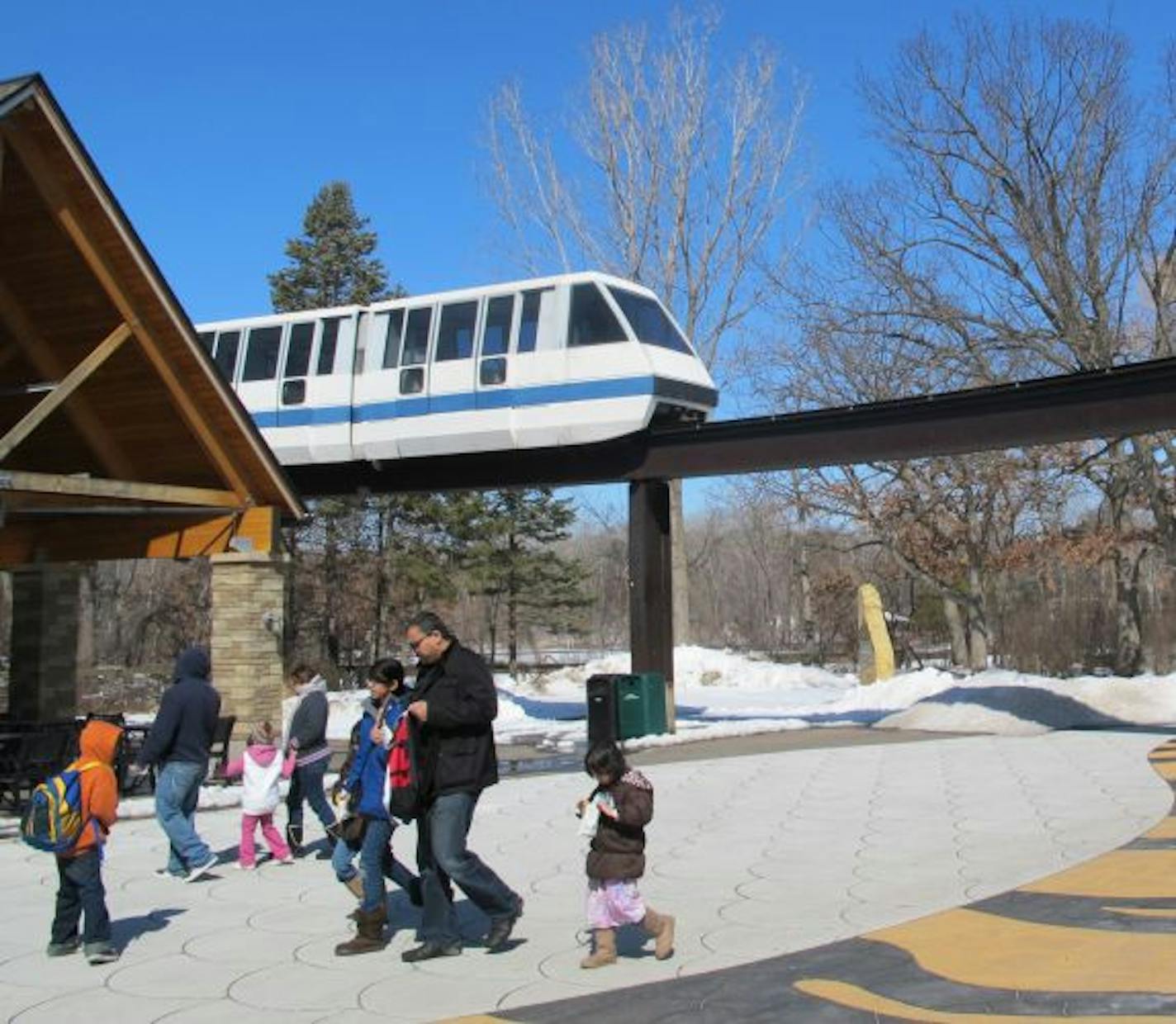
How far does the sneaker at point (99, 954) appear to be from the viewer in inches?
278

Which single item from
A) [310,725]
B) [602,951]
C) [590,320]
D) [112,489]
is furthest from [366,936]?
[590,320]

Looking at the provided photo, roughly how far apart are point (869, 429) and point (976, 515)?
26.6 meters

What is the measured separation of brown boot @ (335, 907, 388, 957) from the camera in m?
7.17

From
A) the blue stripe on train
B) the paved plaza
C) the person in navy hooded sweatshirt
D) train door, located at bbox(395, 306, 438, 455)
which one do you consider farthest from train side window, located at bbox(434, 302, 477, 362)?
the person in navy hooded sweatshirt

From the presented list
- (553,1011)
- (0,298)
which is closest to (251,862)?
(553,1011)

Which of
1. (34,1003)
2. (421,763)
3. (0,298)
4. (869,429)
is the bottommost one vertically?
(34,1003)

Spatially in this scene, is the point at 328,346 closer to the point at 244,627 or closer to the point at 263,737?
the point at 244,627

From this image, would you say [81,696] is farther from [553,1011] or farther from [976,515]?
[553,1011]

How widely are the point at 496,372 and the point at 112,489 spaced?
22.7 ft

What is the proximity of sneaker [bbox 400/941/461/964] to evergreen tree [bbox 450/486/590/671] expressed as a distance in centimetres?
4125

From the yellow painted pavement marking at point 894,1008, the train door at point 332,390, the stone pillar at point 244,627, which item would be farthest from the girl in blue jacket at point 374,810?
the train door at point 332,390

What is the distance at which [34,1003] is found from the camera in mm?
6355

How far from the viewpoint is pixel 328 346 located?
21.7m

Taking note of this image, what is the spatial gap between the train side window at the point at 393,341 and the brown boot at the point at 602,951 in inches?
603
